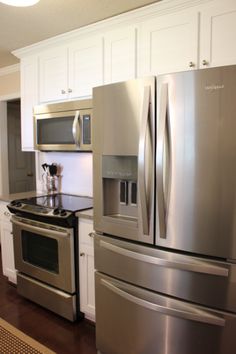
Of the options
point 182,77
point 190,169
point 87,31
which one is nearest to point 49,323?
point 190,169

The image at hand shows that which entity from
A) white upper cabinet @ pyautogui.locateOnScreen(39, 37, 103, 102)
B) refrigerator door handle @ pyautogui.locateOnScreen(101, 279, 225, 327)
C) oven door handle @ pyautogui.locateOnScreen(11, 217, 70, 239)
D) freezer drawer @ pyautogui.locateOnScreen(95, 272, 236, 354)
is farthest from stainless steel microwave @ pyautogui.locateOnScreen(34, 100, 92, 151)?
refrigerator door handle @ pyautogui.locateOnScreen(101, 279, 225, 327)

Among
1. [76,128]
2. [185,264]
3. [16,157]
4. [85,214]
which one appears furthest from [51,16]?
[16,157]

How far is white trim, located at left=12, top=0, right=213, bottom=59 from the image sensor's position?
6.56ft

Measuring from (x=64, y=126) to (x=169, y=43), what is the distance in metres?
1.17

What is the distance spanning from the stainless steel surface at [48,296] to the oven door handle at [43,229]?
1.59ft

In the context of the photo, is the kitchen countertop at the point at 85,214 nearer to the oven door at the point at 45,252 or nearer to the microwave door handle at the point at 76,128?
the oven door at the point at 45,252

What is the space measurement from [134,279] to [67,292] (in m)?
0.86

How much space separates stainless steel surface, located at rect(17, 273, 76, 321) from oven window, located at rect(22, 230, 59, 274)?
17cm

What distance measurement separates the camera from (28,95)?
3.13 m

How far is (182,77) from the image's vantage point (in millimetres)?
1502

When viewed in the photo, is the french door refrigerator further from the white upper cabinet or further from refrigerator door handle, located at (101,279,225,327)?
the white upper cabinet

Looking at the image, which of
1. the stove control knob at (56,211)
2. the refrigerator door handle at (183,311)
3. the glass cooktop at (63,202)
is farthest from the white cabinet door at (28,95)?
the refrigerator door handle at (183,311)

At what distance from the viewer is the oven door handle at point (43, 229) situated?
2355 millimetres

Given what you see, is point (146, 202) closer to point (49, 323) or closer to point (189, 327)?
point (189, 327)
